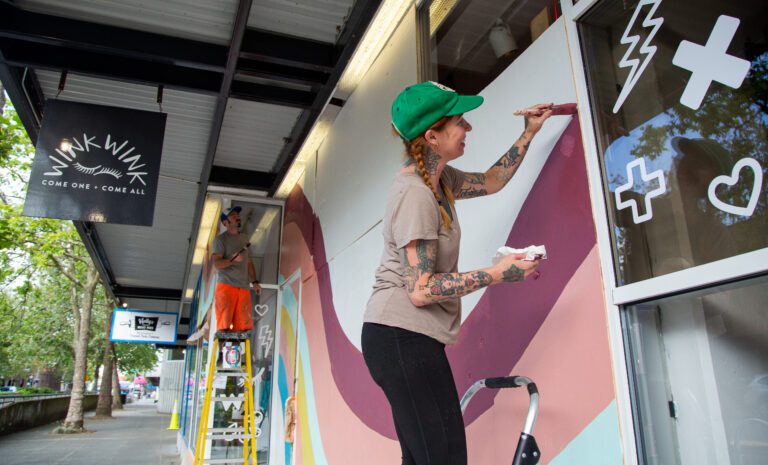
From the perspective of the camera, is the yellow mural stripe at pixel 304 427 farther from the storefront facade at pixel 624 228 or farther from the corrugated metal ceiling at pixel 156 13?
the corrugated metal ceiling at pixel 156 13

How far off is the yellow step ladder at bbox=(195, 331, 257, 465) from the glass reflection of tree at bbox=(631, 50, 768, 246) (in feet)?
15.7

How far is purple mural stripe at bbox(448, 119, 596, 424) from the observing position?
5.72 feet

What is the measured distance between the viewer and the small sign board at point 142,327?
15234 millimetres

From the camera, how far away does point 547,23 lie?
2082mm

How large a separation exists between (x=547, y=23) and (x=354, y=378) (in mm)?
2468

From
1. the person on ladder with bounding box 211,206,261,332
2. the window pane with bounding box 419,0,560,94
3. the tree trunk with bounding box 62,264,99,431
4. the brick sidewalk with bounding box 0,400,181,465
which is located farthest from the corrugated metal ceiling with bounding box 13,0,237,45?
the tree trunk with bounding box 62,264,99,431

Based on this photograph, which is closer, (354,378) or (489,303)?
(489,303)

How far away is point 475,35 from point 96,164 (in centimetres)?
332

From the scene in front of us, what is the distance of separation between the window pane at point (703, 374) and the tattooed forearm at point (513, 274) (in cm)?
39

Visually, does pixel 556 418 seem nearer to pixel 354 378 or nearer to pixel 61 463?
pixel 354 378

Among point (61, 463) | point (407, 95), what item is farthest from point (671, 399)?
point (61, 463)

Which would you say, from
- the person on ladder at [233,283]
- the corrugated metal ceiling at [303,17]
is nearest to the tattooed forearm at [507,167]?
the corrugated metal ceiling at [303,17]

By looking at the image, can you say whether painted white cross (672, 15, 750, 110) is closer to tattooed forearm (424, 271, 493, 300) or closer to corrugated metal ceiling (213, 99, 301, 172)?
tattooed forearm (424, 271, 493, 300)

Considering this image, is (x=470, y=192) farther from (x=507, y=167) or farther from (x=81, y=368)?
(x=81, y=368)
